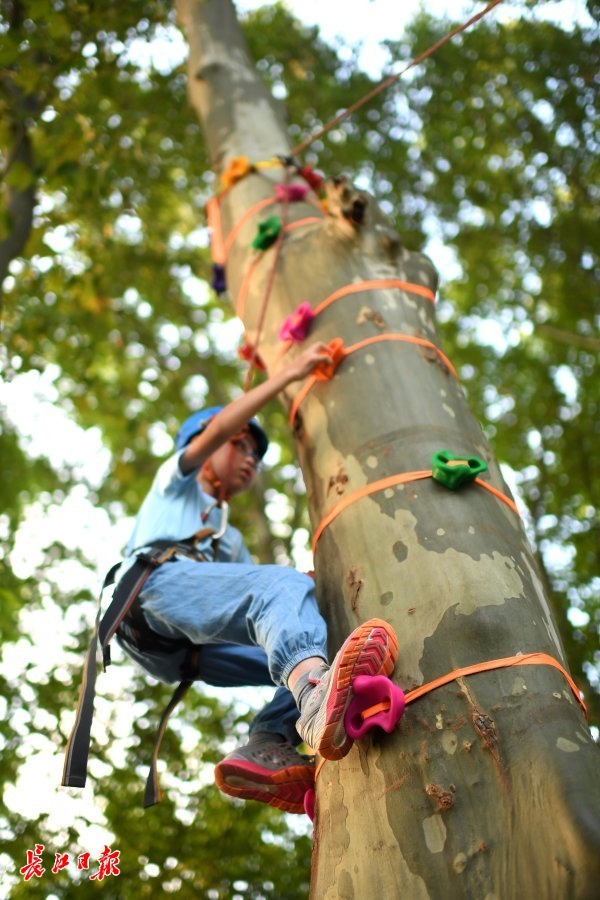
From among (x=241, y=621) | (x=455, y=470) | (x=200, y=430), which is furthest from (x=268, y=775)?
(x=200, y=430)

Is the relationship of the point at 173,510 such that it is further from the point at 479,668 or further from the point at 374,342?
the point at 479,668

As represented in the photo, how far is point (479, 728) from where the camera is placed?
1825 millimetres

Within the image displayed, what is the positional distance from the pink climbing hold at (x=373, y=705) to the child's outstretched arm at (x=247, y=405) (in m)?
1.07

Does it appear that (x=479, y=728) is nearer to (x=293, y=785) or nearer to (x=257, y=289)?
(x=293, y=785)

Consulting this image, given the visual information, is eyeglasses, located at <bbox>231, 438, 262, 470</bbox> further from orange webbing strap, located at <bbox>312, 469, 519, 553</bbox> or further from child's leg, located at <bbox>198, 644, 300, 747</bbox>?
orange webbing strap, located at <bbox>312, 469, 519, 553</bbox>

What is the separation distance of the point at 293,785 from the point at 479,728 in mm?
826

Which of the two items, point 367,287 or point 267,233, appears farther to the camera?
point 267,233

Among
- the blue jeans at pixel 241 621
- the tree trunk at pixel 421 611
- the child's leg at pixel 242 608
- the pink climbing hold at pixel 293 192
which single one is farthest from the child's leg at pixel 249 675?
the pink climbing hold at pixel 293 192

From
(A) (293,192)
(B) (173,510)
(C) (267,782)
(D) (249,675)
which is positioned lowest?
(C) (267,782)

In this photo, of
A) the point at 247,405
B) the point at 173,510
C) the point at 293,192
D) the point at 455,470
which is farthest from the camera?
the point at 293,192

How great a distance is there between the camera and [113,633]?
2.71 meters

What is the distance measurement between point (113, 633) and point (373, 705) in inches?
41.1

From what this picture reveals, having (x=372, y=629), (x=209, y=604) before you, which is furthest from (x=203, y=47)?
(x=372, y=629)

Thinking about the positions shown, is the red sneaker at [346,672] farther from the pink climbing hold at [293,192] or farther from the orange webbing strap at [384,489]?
the pink climbing hold at [293,192]
